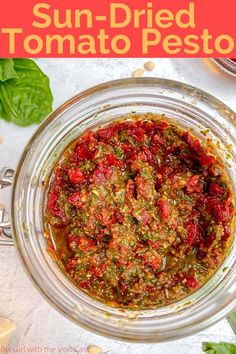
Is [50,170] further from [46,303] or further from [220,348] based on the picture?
[220,348]

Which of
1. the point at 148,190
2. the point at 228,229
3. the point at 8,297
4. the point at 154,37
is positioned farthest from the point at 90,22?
the point at 8,297

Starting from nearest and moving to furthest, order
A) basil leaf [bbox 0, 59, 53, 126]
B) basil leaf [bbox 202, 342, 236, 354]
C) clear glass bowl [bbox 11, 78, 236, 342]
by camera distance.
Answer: clear glass bowl [bbox 11, 78, 236, 342] → basil leaf [bbox 202, 342, 236, 354] → basil leaf [bbox 0, 59, 53, 126]

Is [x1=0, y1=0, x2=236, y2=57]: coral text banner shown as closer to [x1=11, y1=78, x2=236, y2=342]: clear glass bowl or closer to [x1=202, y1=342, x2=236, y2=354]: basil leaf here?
[x1=11, y1=78, x2=236, y2=342]: clear glass bowl

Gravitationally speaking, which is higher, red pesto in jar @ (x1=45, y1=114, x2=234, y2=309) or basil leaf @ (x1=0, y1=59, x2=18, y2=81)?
basil leaf @ (x1=0, y1=59, x2=18, y2=81)

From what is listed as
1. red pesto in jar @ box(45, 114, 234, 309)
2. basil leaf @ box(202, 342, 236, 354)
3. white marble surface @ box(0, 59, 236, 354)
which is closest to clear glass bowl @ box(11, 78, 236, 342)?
red pesto in jar @ box(45, 114, 234, 309)

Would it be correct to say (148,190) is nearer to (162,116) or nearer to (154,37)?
(162,116)

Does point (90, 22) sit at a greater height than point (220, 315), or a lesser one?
greater

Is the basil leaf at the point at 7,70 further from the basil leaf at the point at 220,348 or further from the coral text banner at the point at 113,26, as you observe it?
the basil leaf at the point at 220,348
